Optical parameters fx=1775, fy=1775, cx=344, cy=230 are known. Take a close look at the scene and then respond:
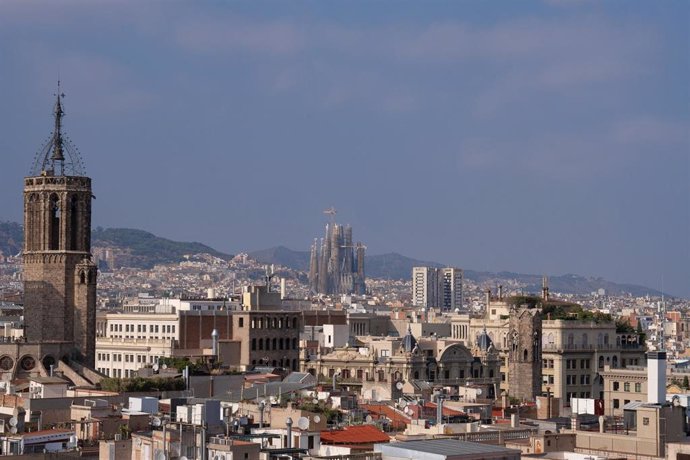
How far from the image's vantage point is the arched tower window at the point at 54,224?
93000mm

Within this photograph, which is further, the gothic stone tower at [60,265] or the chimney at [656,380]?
the gothic stone tower at [60,265]

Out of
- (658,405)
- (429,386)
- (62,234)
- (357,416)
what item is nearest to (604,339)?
(429,386)

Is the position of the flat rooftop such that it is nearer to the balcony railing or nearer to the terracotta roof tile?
the terracotta roof tile

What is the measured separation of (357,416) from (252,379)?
841 inches

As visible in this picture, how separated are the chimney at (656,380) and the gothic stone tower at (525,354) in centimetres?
5120

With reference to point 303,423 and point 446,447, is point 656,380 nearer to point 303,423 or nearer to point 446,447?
point 446,447

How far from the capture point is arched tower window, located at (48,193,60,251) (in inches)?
3661

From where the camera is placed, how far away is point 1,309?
16762cm

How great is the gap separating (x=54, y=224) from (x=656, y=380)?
51.1 m

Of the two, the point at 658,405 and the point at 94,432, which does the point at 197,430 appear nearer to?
the point at 94,432

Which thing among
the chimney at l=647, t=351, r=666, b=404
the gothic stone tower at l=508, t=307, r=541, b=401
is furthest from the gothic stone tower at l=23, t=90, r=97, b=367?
the chimney at l=647, t=351, r=666, b=404

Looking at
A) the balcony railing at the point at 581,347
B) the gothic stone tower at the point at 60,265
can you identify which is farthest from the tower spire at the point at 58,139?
the balcony railing at the point at 581,347

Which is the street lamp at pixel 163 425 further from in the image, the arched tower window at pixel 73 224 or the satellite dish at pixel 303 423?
the arched tower window at pixel 73 224

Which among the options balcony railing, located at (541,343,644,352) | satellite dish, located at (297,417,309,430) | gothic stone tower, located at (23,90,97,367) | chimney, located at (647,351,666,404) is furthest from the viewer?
balcony railing, located at (541,343,644,352)
